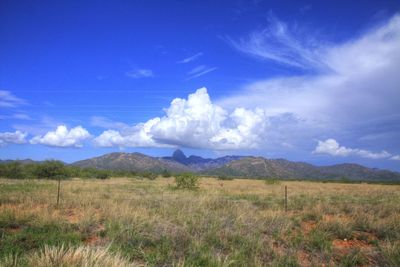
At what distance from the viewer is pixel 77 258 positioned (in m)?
5.76

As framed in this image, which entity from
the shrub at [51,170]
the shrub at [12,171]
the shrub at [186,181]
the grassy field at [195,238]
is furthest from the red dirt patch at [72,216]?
the shrub at [51,170]

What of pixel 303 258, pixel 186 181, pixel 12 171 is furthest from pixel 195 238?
pixel 12 171

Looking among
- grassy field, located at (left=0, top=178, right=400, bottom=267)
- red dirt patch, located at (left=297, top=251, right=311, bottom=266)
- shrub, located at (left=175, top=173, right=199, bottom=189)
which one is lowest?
red dirt patch, located at (left=297, top=251, right=311, bottom=266)

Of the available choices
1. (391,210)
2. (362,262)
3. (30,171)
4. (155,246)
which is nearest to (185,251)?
(155,246)

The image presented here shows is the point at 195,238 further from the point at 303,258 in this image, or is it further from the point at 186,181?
the point at 186,181

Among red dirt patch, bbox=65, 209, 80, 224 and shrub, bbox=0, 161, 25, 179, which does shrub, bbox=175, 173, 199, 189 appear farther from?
shrub, bbox=0, 161, 25, 179

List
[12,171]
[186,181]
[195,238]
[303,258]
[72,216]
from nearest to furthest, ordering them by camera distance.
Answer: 1. [303,258]
2. [195,238]
3. [72,216]
4. [186,181]
5. [12,171]

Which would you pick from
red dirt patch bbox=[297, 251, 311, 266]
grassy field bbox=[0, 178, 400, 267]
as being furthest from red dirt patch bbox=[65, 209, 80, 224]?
red dirt patch bbox=[297, 251, 311, 266]

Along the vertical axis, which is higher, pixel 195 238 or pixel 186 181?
pixel 186 181

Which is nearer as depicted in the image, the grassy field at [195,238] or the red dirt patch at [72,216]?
the grassy field at [195,238]

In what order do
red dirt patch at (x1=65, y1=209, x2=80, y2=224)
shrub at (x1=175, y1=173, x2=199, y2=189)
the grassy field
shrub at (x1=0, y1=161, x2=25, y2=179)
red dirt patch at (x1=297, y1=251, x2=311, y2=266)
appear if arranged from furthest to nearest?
shrub at (x1=0, y1=161, x2=25, y2=179)
shrub at (x1=175, y1=173, x2=199, y2=189)
red dirt patch at (x1=65, y1=209, x2=80, y2=224)
red dirt patch at (x1=297, y1=251, x2=311, y2=266)
the grassy field

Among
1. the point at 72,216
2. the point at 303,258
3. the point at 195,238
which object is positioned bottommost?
the point at 303,258

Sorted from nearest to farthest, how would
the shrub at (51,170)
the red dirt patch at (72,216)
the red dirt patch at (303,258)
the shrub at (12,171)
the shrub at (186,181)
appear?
the red dirt patch at (303,258) < the red dirt patch at (72,216) < the shrub at (186,181) < the shrub at (12,171) < the shrub at (51,170)

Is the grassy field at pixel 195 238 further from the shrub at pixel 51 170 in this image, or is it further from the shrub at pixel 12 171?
the shrub at pixel 51 170
